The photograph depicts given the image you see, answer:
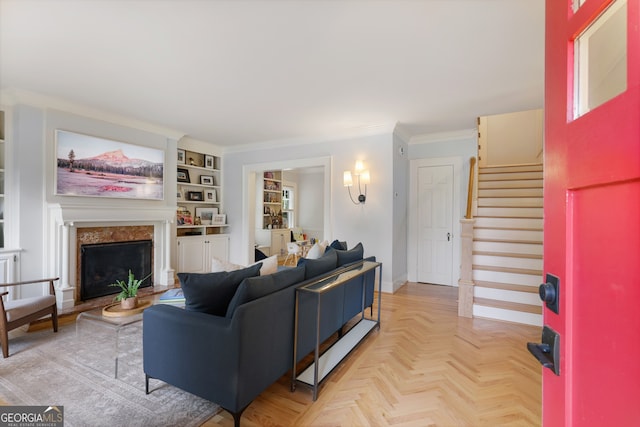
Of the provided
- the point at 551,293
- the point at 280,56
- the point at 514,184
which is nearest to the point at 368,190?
the point at 280,56

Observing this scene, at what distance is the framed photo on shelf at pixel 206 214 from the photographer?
19.6ft

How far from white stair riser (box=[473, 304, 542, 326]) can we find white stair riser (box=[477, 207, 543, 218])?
5.18 feet

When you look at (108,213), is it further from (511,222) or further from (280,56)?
(511,222)

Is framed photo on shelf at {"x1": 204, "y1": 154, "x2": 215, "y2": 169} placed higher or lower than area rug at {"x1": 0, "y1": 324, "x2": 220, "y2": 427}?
higher

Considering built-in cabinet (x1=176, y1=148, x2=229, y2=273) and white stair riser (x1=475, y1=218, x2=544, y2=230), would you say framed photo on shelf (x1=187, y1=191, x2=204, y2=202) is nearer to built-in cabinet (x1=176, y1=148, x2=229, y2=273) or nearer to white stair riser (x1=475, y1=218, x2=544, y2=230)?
built-in cabinet (x1=176, y1=148, x2=229, y2=273)

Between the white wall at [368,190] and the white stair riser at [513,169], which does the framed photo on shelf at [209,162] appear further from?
the white stair riser at [513,169]

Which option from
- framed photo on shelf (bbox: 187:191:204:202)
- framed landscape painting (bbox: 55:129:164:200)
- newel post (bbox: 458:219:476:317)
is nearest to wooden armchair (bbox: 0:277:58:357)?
framed landscape painting (bbox: 55:129:164:200)

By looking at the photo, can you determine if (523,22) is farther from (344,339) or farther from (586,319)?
(344,339)

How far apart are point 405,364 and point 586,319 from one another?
83.3 inches

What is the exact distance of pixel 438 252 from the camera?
511 cm

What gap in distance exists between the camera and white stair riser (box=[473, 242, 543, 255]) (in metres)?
3.91

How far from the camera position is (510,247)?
4.03 m

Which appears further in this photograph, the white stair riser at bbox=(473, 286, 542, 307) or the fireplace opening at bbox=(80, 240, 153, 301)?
the fireplace opening at bbox=(80, 240, 153, 301)

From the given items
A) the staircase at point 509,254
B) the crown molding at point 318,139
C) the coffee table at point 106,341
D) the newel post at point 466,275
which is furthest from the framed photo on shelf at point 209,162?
the staircase at point 509,254
